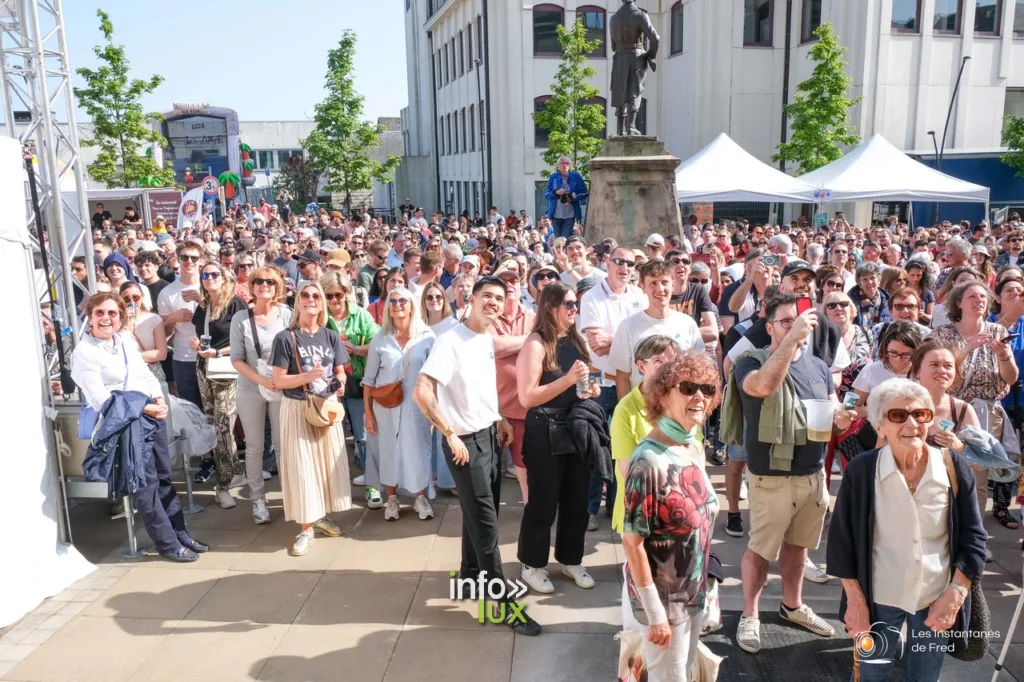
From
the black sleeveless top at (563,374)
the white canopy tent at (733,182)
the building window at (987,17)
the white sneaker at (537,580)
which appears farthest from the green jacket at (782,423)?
the building window at (987,17)

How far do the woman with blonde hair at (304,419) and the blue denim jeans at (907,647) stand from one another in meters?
3.69

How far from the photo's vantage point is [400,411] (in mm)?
6141

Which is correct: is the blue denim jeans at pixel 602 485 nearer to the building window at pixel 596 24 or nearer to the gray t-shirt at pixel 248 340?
the gray t-shirt at pixel 248 340

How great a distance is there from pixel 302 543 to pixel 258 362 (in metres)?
1.39

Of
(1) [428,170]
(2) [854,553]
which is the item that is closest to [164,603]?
(2) [854,553]

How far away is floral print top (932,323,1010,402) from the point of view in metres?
5.31

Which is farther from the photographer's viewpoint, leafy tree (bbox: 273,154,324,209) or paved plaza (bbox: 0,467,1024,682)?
leafy tree (bbox: 273,154,324,209)

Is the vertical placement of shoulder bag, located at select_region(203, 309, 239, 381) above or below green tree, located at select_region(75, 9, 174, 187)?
below

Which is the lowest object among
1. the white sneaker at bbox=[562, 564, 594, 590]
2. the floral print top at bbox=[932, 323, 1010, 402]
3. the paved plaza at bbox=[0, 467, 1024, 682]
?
the paved plaza at bbox=[0, 467, 1024, 682]

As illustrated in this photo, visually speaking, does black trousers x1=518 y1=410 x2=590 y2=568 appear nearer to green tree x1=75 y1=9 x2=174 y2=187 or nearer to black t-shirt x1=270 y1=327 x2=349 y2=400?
black t-shirt x1=270 y1=327 x2=349 y2=400

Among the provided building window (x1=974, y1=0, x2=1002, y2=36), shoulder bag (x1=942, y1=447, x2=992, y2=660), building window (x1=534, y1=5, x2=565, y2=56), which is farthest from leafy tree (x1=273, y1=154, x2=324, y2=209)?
shoulder bag (x1=942, y1=447, x2=992, y2=660)

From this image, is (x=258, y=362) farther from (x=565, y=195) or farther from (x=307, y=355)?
(x=565, y=195)

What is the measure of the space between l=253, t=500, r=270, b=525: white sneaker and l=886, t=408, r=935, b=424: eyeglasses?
465 centimetres

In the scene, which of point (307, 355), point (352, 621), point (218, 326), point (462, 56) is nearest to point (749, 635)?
point (352, 621)
